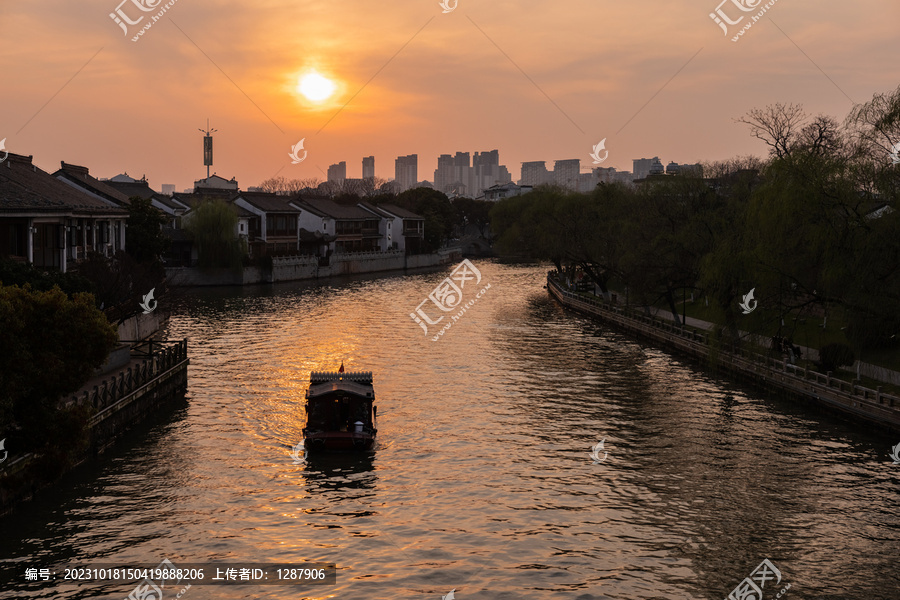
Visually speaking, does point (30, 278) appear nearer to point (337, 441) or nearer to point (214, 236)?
point (337, 441)

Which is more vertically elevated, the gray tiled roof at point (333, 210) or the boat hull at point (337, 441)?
the gray tiled roof at point (333, 210)

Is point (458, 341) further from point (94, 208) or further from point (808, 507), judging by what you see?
point (808, 507)

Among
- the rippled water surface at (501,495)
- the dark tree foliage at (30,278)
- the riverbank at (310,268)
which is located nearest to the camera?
the rippled water surface at (501,495)

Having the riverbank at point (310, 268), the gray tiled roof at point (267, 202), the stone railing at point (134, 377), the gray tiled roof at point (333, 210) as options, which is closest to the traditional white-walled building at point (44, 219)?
the stone railing at point (134, 377)

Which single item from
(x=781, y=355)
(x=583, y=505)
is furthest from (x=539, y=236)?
(x=583, y=505)

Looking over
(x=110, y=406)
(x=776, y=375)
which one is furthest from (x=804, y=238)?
(x=110, y=406)

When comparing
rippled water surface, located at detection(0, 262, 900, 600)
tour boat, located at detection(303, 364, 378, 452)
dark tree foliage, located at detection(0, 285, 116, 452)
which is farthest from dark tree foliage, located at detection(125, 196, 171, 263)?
dark tree foliage, located at detection(0, 285, 116, 452)

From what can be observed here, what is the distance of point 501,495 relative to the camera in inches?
1057

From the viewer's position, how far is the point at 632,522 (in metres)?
24.6

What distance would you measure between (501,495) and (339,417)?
819 cm

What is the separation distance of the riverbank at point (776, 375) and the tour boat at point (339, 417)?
1976cm

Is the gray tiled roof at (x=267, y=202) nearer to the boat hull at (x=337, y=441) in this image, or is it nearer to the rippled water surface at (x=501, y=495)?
the rippled water surface at (x=501, y=495)

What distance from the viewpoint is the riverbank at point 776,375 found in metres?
33.2

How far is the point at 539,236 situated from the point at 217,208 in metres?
37.0
